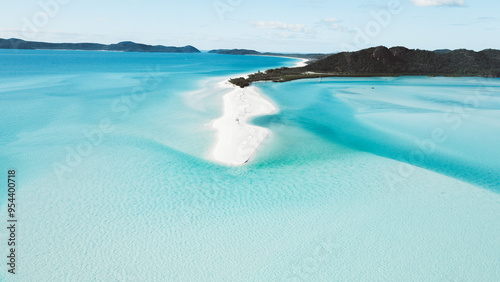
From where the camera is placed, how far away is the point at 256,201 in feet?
53.7

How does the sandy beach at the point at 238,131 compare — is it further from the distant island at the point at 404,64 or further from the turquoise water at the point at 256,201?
the distant island at the point at 404,64

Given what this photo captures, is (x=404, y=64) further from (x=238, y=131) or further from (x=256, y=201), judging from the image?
(x=256, y=201)

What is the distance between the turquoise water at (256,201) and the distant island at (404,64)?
57.3 meters

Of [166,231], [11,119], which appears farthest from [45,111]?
[166,231]

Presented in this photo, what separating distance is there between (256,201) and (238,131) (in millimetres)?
11014

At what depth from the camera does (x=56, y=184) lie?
58.3 ft

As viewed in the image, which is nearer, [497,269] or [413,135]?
[497,269]


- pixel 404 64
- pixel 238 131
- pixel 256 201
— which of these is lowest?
pixel 256 201

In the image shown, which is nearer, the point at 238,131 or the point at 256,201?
the point at 256,201

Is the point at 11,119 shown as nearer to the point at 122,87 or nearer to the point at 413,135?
the point at 122,87

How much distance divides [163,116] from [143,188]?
17.8 meters

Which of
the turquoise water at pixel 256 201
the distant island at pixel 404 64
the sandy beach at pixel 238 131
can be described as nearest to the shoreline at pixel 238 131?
the sandy beach at pixel 238 131

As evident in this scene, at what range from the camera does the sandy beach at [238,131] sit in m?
21.8

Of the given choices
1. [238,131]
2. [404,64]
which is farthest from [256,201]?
[404,64]
